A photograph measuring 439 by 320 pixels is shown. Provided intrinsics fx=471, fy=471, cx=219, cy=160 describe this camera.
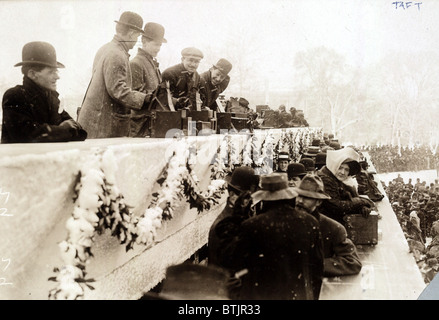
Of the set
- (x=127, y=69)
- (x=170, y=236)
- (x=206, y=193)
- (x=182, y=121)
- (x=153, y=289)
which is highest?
(x=127, y=69)

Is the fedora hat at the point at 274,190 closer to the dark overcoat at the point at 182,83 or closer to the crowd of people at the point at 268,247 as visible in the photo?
the crowd of people at the point at 268,247

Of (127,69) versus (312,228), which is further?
(127,69)

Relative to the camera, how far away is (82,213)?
101 inches

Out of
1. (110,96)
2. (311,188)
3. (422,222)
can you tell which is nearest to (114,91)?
(110,96)

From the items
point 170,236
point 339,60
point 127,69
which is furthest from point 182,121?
point 339,60

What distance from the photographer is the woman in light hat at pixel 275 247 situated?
116 inches

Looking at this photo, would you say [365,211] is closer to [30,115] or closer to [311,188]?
[311,188]

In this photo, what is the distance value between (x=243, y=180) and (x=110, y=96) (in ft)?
7.06

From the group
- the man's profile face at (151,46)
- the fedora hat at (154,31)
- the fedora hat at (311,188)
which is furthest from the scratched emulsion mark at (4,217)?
the man's profile face at (151,46)

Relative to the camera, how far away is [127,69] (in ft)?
16.5

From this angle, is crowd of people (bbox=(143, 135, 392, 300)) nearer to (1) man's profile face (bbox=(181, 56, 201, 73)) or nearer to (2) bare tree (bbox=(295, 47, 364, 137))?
(1) man's profile face (bbox=(181, 56, 201, 73))

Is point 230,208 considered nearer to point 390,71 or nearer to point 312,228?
point 312,228

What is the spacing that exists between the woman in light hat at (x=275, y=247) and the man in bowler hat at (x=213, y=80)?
4604mm

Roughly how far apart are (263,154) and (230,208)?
469 centimetres
